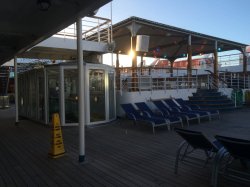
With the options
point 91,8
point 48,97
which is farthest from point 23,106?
point 91,8

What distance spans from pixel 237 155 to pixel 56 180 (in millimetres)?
2646

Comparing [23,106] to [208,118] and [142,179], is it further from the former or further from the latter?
[142,179]

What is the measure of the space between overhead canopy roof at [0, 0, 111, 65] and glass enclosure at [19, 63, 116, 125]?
2002mm

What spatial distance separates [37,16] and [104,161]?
125 inches

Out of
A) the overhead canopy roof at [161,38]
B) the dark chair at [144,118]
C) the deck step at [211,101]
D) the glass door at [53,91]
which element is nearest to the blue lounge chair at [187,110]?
the dark chair at [144,118]

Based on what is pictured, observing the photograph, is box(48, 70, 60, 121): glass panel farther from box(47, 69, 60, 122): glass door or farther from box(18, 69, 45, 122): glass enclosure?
box(18, 69, 45, 122): glass enclosure

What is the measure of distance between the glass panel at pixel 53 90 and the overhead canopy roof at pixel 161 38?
449cm

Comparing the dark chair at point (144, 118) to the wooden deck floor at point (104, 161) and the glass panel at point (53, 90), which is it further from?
the glass panel at point (53, 90)

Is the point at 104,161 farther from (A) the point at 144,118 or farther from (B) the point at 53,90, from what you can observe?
(B) the point at 53,90

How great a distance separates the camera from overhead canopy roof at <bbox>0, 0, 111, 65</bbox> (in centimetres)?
435

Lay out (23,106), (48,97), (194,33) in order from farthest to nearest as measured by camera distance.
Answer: (194,33) < (23,106) < (48,97)

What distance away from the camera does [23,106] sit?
40.2ft

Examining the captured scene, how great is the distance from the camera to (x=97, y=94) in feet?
29.7

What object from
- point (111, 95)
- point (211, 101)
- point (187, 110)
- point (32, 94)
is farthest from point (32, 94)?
point (211, 101)
